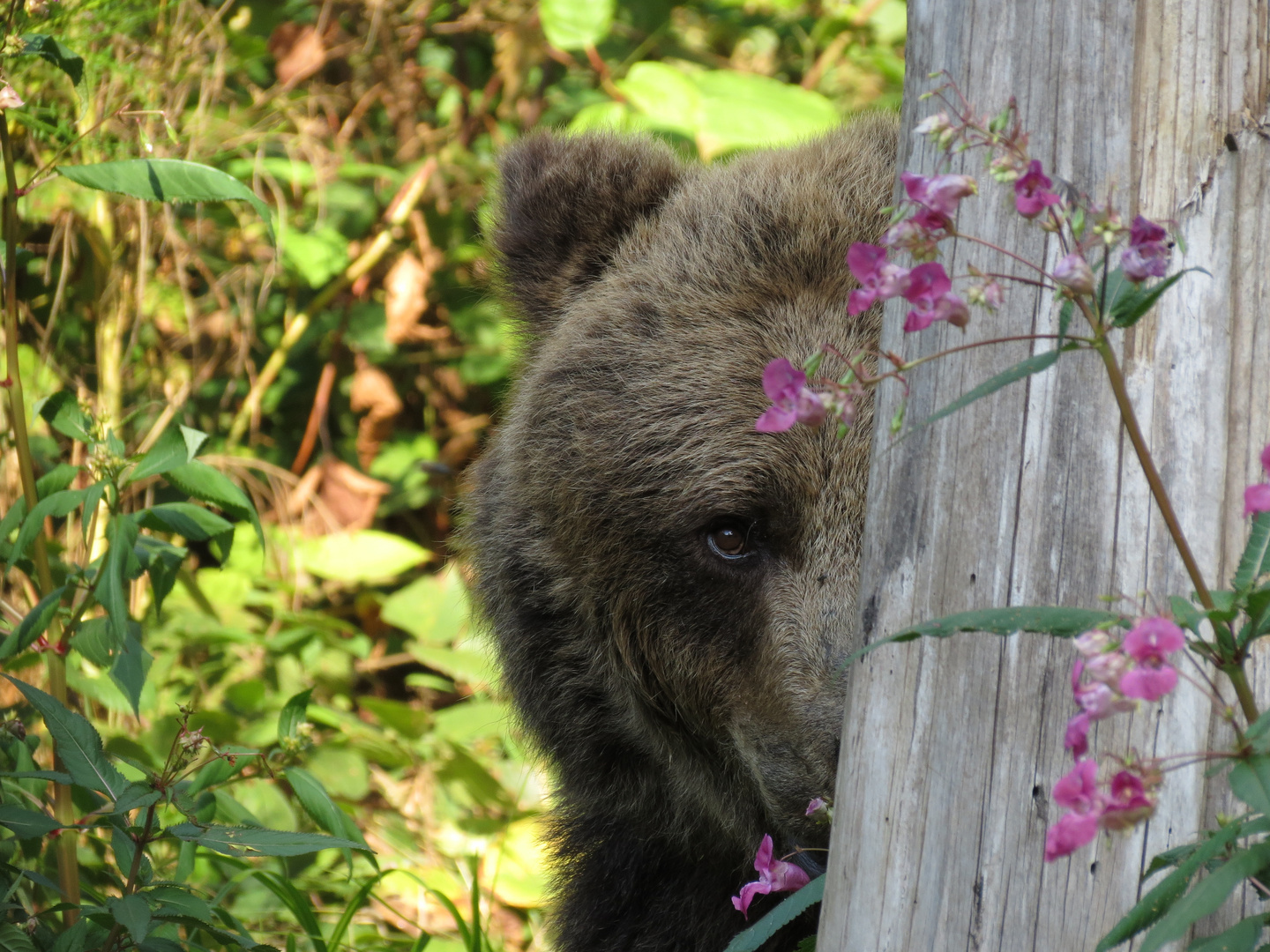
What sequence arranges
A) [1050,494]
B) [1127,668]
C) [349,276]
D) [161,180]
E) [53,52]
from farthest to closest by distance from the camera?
1. [349,276]
2. [161,180]
3. [53,52]
4. [1050,494]
5. [1127,668]

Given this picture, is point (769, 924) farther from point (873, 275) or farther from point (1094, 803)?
point (873, 275)

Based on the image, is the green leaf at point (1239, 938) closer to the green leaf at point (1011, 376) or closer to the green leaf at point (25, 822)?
the green leaf at point (1011, 376)

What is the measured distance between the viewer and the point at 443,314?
6129 mm

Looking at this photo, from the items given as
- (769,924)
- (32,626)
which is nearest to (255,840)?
(32,626)

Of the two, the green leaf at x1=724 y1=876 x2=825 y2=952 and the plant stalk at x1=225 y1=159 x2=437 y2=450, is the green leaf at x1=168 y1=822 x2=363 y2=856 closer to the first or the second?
the green leaf at x1=724 y1=876 x2=825 y2=952

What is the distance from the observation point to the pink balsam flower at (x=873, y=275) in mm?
1149

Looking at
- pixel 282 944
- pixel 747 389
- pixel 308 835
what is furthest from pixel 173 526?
pixel 282 944

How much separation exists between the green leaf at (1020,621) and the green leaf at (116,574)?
1.43m

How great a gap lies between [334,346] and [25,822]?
4.27 metres

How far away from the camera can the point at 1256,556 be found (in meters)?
1.13

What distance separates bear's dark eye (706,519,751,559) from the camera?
232 centimetres

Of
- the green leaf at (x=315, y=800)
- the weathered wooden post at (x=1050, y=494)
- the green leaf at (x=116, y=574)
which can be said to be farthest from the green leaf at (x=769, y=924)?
the green leaf at (x=116, y=574)

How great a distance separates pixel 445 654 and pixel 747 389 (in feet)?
8.77

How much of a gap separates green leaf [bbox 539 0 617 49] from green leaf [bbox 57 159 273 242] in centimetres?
302
